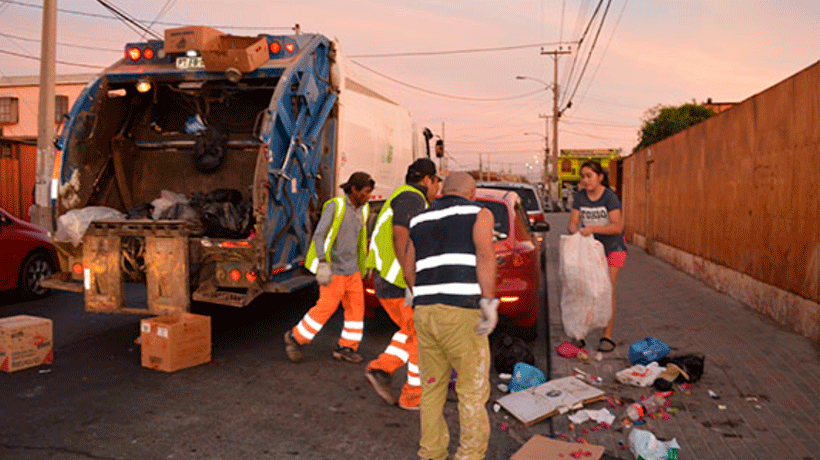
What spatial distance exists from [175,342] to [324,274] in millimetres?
1394

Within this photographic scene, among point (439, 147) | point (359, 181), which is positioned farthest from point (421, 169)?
point (439, 147)

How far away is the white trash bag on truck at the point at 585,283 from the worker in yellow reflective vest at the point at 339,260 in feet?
6.08

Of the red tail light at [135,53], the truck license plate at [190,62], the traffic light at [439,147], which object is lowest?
the traffic light at [439,147]

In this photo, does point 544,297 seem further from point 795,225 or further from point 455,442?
point 455,442

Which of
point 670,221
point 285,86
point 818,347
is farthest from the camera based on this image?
point 670,221

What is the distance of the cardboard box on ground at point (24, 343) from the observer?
19.2ft

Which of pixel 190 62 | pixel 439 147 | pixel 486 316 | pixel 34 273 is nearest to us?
pixel 486 316

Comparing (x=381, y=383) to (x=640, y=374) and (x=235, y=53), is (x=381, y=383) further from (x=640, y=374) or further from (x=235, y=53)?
(x=235, y=53)

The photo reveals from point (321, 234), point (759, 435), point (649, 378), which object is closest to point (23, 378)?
point (321, 234)

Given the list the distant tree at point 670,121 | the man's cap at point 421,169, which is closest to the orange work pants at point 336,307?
the man's cap at point 421,169

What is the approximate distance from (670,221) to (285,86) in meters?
8.95

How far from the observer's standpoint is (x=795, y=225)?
709 cm

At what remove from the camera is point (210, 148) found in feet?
26.5

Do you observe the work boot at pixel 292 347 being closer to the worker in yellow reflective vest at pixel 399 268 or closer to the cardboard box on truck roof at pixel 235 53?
the worker in yellow reflective vest at pixel 399 268
